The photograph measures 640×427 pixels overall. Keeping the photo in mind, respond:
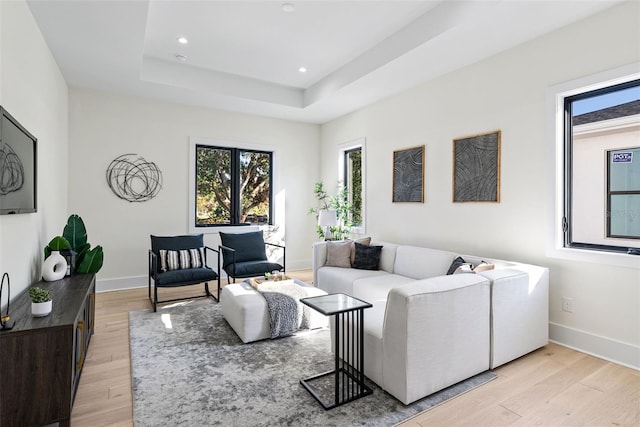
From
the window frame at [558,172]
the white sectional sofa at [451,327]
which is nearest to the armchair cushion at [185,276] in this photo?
the white sectional sofa at [451,327]

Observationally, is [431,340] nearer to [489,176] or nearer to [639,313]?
[639,313]

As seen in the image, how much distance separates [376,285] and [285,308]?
1025 mm

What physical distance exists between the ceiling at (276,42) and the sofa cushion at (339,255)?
2109mm

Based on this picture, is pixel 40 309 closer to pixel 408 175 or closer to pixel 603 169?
pixel 408 175

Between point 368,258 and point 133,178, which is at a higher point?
point 133,178

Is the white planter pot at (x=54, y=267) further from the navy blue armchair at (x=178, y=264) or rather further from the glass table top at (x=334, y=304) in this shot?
the glass table top at (x=334, y=304)

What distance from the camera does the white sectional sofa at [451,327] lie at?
209cm

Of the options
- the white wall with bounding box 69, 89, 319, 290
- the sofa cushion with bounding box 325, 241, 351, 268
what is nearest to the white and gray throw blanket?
the sofa cushion with bounding box 325, 241, 351, 268

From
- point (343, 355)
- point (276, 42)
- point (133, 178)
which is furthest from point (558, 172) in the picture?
point (133, 178)

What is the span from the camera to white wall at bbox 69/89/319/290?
4.66 metres

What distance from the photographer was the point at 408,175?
462 centimetres

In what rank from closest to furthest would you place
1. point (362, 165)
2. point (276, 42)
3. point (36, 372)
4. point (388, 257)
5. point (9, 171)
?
point (36, 372)
point (9, 171)
point (276, 42)
point (388, 257)
point (362, 165)

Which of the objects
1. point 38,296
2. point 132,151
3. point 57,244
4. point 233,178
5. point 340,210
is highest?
point 132,151

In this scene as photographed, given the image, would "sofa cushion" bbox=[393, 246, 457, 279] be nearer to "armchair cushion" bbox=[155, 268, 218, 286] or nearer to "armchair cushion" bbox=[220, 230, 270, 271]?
"armchair cushion" bbox=[220, 230, 270, 271]
